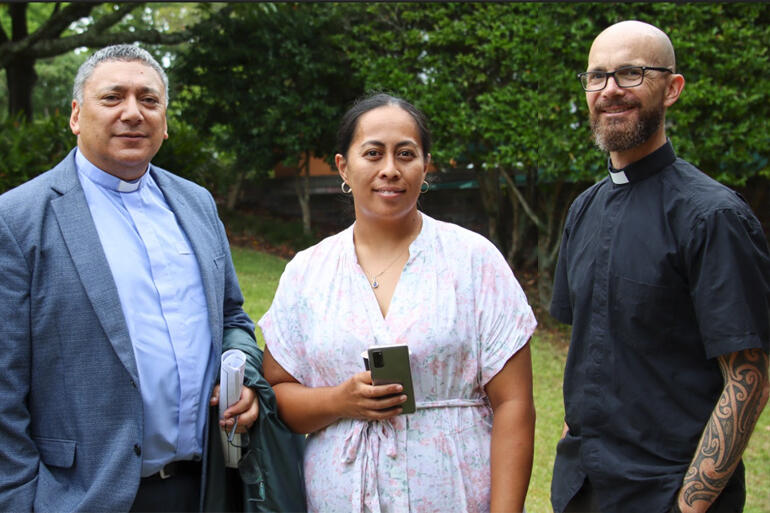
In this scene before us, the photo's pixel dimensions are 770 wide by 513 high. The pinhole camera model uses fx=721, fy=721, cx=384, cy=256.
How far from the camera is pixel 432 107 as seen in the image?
25.0ft

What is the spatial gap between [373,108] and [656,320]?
3.78 feet

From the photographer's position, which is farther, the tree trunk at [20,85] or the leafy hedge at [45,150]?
the tree trunk at [20,85]

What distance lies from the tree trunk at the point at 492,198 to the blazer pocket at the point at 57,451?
242 inches

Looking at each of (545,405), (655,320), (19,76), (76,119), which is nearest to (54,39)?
(19,76)

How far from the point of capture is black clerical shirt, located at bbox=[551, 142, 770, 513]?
2.09 metres

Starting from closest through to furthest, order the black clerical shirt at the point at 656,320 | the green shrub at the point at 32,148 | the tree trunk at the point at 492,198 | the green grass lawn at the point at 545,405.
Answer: the black clerical shirt at the point at 656,320
the green grass lawn at the point at 545,405
the green shrub at the point at 32,148
the tree trunk at the point at 492,198

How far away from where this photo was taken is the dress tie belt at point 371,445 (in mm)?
2279

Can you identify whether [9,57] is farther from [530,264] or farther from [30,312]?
[30,312]

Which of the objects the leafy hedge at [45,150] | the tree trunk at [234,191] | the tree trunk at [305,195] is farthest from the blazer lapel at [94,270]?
the tree trunk at [234,191]

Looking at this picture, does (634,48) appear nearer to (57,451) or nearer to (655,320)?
(655,320)

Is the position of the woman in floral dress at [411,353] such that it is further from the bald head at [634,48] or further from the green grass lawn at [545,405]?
the green grass lawn at [545,405]

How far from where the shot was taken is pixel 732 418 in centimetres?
211

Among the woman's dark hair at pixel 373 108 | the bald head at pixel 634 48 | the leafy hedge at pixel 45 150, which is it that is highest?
the leafy hedge at pixel 45 150

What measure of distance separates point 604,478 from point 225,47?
8580 millimetres
